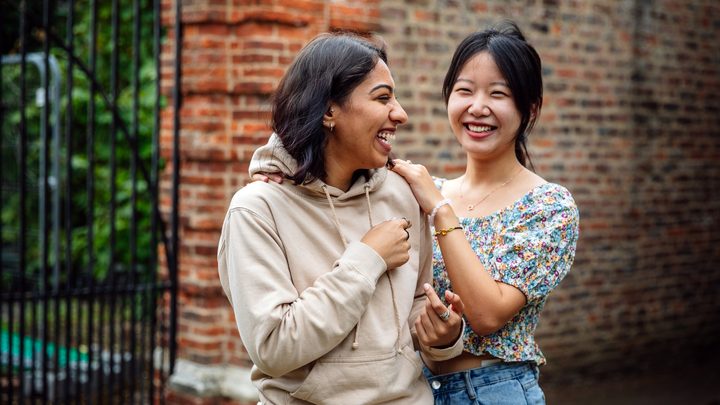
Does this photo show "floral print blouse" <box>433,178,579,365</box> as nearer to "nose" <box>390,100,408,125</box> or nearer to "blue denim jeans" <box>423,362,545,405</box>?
"blue denim jeans" <box>423,362,545,405</box>

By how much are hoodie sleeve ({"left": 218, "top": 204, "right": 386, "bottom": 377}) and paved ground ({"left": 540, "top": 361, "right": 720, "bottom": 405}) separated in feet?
15.5

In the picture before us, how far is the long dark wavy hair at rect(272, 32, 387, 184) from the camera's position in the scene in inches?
86.1

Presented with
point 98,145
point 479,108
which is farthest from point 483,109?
point 98,145

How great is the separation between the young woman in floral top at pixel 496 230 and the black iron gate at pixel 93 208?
8.36 ft

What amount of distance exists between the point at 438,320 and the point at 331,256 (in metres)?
0.33

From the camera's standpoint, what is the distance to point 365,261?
211 centimetres

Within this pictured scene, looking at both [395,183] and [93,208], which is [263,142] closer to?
[395,183]

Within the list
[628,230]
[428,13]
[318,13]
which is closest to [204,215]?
[318,13]

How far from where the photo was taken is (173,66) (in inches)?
192

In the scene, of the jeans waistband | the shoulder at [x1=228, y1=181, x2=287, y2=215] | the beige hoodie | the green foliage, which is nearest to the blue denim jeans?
the jeans waistband

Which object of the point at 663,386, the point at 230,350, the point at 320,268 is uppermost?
the point at 320,268

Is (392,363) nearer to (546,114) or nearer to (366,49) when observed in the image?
(366,49)

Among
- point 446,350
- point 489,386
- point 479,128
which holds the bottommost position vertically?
point 489,386

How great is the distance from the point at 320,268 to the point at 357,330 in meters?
0.18
